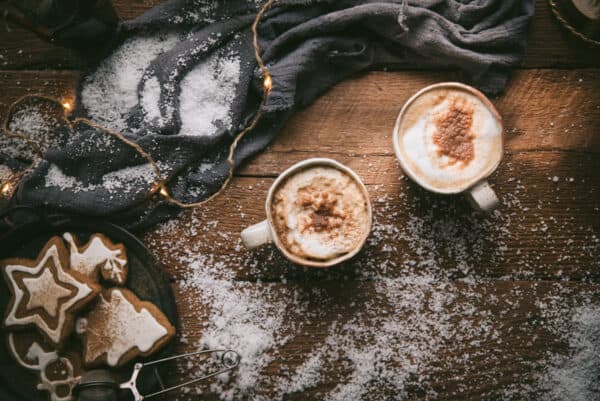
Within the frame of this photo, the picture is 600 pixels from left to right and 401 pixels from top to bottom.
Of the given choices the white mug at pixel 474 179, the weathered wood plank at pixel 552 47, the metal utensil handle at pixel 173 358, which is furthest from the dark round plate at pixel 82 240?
the weathered wood plank at pixel 552 47

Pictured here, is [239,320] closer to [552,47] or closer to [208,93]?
[208,93]

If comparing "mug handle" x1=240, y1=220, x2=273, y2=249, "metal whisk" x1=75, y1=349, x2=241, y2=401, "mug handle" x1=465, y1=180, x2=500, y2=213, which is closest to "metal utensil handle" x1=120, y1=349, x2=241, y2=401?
"metal whisk" x1=75, y1=349, x2=241, y2=401

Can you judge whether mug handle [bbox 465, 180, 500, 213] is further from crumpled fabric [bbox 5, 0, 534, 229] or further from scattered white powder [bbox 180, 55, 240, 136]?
scattered white powder [bbox 180, 55, 240, 136]

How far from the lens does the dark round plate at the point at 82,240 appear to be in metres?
0.96

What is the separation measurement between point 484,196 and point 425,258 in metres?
0.20

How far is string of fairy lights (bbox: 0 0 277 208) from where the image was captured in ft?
3.28

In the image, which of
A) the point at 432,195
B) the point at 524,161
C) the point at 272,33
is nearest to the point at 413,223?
the point at 432,195

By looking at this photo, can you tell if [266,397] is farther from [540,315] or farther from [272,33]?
[272,33]

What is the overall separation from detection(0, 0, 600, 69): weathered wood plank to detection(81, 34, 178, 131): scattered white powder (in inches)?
2.9

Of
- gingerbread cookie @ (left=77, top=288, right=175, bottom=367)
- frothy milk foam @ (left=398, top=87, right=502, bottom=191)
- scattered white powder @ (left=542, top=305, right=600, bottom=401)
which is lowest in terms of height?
scattered white powder @ (left=542, top=305, right=600, bottom=401)

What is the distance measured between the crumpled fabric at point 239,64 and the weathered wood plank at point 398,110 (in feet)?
0.10

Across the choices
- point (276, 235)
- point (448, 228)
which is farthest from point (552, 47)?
point (276, 235)

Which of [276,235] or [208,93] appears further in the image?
[208,93]

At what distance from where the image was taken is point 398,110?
1.04 m
